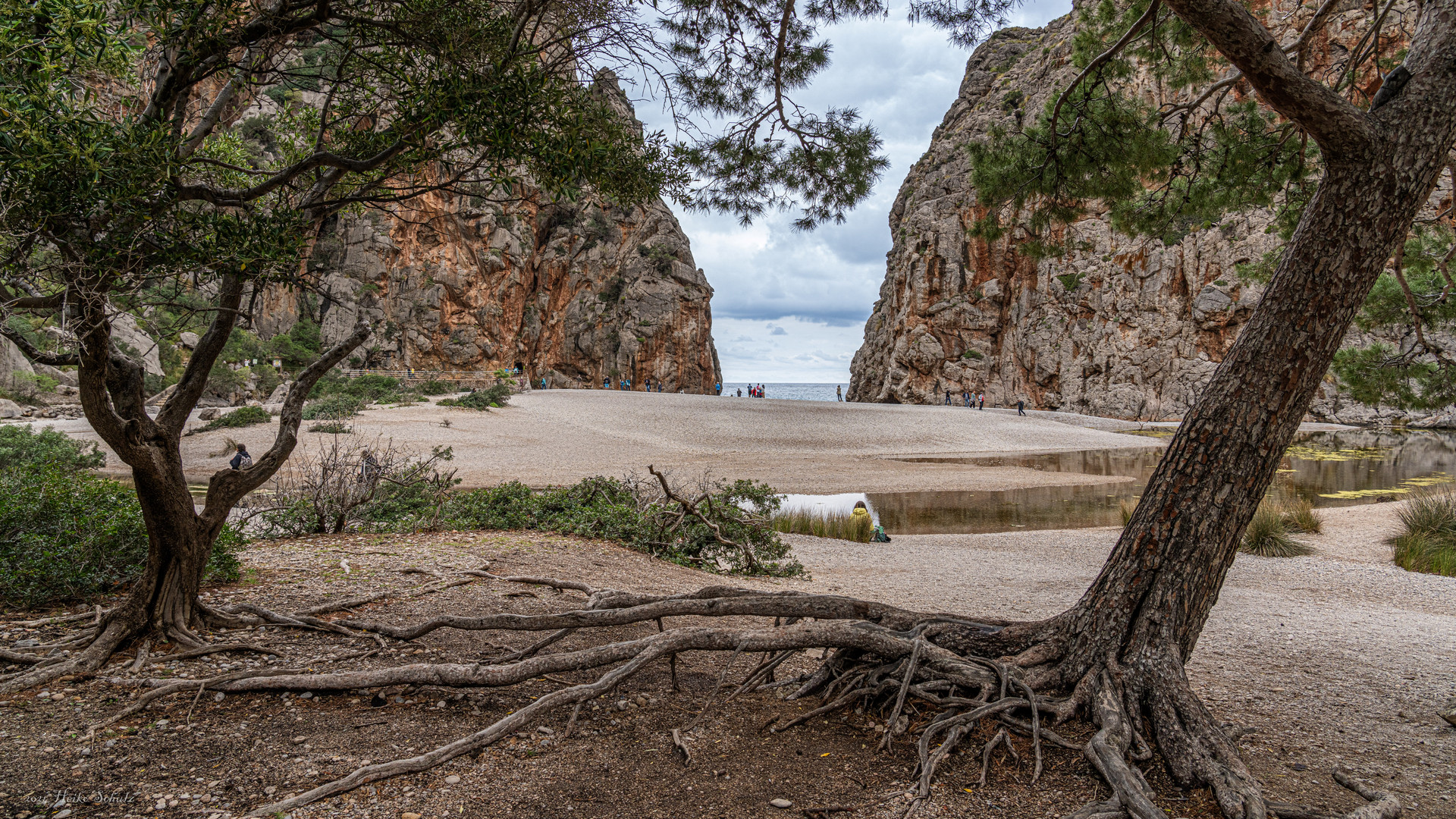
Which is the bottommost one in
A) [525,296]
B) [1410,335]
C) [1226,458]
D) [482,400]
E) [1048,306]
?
[482,400]

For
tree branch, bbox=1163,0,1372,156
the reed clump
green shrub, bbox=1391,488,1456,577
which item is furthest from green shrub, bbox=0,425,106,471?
green shrub, bbox=1391,488,1456,577

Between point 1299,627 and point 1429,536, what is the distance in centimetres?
602

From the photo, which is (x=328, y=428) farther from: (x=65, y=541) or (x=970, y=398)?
(x=970, y=398)

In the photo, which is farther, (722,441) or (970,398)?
(970,398)

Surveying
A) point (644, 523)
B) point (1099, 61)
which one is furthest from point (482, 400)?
point (1099, 61)

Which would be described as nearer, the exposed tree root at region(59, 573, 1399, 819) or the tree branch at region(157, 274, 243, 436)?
the exposed tree root at region(59, 573, 1399, 819)

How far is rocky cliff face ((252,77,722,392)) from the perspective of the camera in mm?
44188

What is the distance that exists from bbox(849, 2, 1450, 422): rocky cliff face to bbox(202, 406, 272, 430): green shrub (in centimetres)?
3703

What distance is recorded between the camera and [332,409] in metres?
21.4

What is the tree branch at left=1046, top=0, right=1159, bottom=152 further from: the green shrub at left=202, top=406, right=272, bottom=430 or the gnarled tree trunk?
the green shrub at left=202, top=406, right=272, bottom=430

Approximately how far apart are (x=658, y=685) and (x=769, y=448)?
1883 cm

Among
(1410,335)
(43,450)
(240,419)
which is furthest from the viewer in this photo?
(240,419)

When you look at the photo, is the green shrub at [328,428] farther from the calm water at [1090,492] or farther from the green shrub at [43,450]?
the calm water at [1090,492]

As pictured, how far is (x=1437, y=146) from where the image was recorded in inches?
102
